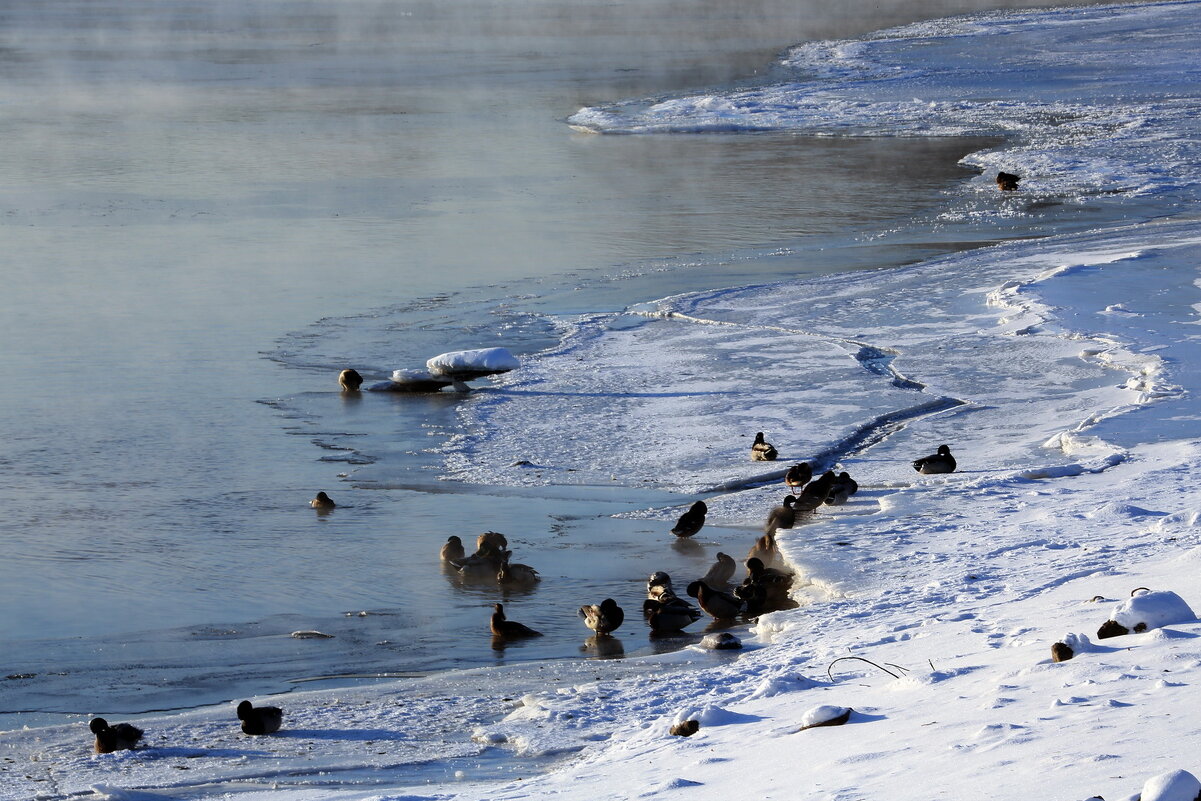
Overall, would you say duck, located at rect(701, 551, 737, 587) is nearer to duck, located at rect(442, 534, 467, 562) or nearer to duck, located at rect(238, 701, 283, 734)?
duck, located at rect(442, 534, 467, 562)

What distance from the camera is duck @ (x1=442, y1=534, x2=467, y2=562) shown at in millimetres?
7641

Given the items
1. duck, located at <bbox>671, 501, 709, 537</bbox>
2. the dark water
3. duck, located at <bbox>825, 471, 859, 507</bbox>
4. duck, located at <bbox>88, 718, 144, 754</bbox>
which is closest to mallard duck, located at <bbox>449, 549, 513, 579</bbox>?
the dark water

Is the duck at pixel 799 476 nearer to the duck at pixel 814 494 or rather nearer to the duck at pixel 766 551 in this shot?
the duck at pixel 814 494

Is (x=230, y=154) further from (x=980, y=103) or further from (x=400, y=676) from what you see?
(x=400, y=676)

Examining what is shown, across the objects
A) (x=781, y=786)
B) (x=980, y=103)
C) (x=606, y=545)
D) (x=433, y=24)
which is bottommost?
(x=781, y=786)

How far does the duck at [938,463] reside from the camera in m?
8.59

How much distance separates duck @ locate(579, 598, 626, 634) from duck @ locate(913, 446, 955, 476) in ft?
8.41

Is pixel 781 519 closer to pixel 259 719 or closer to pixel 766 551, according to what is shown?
pixel 766 551

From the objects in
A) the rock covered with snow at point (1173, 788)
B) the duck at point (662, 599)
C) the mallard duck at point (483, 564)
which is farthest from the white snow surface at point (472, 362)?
the rock covered with snow at point (1173, 788)

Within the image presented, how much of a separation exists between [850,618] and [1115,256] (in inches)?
356

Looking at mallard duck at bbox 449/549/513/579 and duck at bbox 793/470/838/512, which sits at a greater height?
duck at bbox 793/470/838/512

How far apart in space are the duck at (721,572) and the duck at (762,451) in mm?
1823

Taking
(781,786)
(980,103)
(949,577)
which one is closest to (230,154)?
(980,103)

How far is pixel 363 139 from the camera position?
26.6 meters
